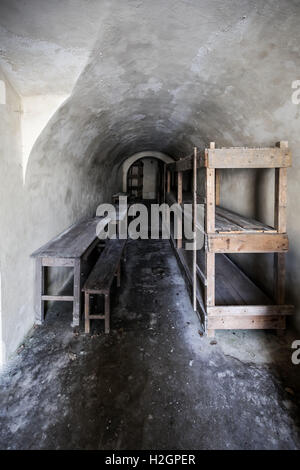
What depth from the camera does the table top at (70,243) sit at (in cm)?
348

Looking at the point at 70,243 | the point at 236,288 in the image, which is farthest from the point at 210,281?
the point at 70,243

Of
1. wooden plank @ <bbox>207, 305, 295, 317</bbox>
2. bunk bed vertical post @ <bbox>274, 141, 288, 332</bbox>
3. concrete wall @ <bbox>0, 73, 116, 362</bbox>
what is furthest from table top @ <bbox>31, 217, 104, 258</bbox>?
bunk bed vertical post @ <bbox>274, 141, 288, 332</bbox>

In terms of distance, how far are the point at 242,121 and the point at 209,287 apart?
2203 millimetres

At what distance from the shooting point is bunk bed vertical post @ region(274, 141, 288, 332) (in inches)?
118

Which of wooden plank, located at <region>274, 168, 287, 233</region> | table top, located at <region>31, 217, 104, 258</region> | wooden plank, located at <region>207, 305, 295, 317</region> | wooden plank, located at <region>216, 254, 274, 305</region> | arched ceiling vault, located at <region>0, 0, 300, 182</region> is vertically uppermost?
arched ceiling vault, located at <region>0, 0, 300, 182</region>

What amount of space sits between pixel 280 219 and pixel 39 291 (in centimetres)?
301

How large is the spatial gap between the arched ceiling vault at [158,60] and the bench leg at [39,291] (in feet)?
4.27

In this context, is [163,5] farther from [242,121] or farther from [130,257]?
[130,257]

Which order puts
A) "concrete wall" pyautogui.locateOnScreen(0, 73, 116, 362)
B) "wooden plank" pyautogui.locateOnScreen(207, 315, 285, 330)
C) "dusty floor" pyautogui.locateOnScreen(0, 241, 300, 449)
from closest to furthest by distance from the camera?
"dusty floor" pyautogui.locateOnScreen(0, 241, 300, 449)
"concrete wall" pyautogui.locateOnScreen(0, 73, 116, 362)
"wooden plank" pyautogui.locateOnScreen(207, 315, 285, 330)

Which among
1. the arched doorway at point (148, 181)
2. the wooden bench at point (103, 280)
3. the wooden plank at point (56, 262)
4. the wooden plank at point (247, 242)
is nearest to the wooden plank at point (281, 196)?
the wooden plank at point (247, 242)

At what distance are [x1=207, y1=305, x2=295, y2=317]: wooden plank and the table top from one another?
178cm

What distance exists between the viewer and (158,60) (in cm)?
298

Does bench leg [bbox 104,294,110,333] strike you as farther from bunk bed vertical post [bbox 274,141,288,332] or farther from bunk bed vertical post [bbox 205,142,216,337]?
bunk bed vertical post [bbox 274,141,288,332]
